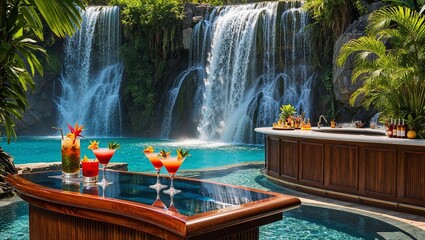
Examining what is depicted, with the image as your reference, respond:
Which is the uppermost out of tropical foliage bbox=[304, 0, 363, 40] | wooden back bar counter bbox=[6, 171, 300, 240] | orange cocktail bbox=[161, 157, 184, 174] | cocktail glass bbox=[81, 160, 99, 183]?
tropical foliage bbox=[304, 0, 363, 40]

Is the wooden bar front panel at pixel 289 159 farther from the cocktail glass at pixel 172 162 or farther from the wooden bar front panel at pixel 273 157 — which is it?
the cocktail glass at pixel 172 162

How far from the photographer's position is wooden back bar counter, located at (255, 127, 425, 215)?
7.11 metres

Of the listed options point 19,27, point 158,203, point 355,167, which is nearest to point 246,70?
point 355,167

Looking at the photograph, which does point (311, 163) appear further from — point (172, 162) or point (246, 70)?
point (246, 70)

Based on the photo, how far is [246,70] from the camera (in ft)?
72.2

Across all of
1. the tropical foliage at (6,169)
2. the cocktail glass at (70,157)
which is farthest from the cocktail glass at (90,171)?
the tropical foliage at (6,169)

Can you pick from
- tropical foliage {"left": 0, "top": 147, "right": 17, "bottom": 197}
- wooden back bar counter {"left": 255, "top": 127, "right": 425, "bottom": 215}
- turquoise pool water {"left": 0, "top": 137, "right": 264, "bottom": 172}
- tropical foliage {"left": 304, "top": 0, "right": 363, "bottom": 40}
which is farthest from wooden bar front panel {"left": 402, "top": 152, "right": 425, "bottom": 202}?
tropical foliage {"left": 304, "top": 0, "right": 363, "bottom": 40}

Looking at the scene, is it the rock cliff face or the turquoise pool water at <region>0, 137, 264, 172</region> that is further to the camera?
the rock cliff face

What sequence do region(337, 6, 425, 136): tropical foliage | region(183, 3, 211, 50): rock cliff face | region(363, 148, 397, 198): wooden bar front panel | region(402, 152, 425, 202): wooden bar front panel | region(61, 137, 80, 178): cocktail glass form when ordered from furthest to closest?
1. region(183, 3, 211, 50): rock cliff face
2. region(337, 6, 425, 136): tropical foliage
3. region(363, 148, 397, 198): wooden bar front panel
4. region(402, 152, 425, 202): wooden bar front panel
5. region(61, 137, 80, 178): cocktail glass

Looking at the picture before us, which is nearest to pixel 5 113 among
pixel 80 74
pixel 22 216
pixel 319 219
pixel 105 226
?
pixel 105 226

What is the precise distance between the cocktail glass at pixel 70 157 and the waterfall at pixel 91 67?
22631mm

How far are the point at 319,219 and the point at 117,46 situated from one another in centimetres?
2199

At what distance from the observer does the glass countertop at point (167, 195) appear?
9.77ft

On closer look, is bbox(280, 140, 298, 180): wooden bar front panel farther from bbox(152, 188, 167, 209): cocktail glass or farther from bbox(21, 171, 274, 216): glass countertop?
bbox(152, 188, 167, 209): cocktail glass
